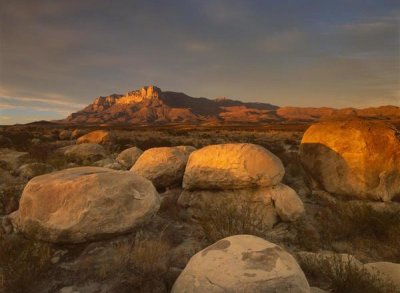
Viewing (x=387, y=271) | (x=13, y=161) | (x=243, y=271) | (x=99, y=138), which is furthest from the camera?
(x=99, y=138)

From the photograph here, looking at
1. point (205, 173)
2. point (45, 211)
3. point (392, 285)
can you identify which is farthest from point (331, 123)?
point (45, 211)

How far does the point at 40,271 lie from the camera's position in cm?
538

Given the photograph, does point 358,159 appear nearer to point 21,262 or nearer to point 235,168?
point 235,168

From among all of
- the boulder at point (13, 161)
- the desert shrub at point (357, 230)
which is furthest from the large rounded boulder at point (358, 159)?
the boulder at point (13, 161)

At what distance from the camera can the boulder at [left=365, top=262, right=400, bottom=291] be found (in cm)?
541

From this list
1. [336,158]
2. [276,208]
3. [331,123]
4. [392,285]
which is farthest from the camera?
[331,123]

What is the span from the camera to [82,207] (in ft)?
20.4

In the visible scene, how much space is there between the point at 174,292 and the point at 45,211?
10.6 ft

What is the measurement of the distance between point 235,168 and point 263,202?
1.16 meters

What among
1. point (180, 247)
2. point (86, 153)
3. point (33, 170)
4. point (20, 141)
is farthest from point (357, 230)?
point (20, 141)

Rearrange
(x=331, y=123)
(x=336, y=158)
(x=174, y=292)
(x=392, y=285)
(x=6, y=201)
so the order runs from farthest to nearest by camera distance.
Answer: (x=331, y=123), (x=336, y=158), (x=6, y=201), (x=392, y=285), (x=174, y=292)

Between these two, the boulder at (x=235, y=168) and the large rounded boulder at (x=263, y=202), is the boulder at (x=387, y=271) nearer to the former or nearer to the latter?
the large rounded boulder at (x=263, y=202)

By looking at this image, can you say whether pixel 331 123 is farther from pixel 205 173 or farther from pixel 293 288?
pixel 293 288

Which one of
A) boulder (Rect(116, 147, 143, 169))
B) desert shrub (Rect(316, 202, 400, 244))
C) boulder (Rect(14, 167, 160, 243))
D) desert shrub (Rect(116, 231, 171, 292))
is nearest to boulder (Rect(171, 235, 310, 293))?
desert shrub (Rect(116, 231, 171, 292))
